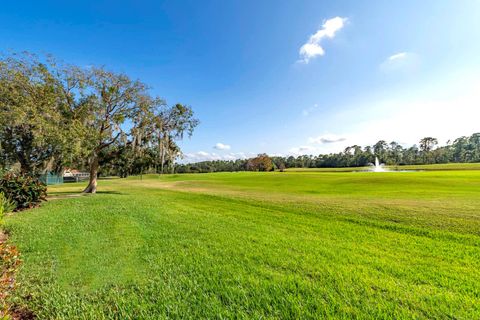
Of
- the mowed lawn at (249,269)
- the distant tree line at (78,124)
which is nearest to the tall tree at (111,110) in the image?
the distant tree line at (78,124)

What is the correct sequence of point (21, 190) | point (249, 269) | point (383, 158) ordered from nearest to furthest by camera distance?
1. point (249, 269)
2. point (21, 190)
3. point (383, 158)

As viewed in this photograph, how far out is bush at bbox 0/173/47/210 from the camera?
9516mm

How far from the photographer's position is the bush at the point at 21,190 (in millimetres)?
9516

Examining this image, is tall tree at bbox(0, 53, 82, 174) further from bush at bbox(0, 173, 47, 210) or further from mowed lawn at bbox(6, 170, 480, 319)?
mowed lawn at bbox(6, 170, 480, 319)

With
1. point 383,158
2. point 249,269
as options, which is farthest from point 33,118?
point 383,158

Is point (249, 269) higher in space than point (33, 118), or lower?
lower

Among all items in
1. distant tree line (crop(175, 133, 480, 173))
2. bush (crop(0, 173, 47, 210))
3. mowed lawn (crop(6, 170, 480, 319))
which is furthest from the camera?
distant tree line (crop(175, 133, 480, 173))

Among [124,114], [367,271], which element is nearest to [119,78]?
[124,114]

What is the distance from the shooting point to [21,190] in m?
10.1

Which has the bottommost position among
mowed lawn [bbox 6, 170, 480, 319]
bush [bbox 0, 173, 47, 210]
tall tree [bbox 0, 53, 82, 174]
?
mowed lawn [bbox 6, 170, 480, 319]

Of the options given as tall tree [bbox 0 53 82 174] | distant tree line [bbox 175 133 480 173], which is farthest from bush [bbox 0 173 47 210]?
distant tree line [bbox 175 133 480 173]

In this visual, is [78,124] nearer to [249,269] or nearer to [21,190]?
[21,190]

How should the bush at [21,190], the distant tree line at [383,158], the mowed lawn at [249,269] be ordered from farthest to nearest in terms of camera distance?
the distant tree line at [383,158] < the bush at [21,190] < the mowed lawn at [249,269]

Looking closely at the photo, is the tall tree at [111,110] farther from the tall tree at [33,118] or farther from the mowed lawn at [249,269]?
the mowed lawn at [249,269]
